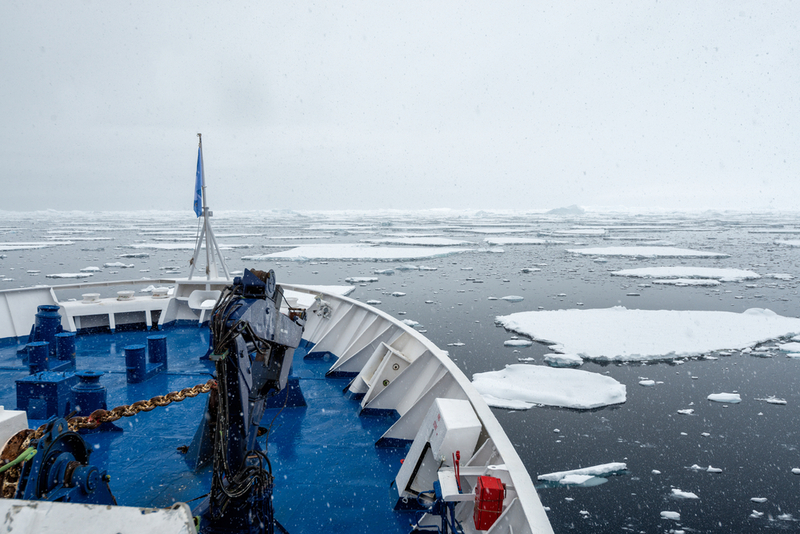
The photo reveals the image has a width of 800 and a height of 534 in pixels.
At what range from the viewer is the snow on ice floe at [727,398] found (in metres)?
7.70

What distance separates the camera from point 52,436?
216 centimetres

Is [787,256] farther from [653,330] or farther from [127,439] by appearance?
[127,439]

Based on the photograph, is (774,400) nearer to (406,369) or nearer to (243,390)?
(406,369)

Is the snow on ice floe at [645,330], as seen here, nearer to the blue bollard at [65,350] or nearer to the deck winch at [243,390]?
the deck winch at [243,390]

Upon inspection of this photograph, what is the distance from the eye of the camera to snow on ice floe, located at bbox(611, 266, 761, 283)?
19.2 m

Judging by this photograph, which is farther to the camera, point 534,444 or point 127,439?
point 534,444

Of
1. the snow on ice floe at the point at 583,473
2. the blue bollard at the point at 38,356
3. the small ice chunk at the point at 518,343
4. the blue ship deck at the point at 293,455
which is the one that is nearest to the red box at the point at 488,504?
the blue ship deck at the point at 293,455

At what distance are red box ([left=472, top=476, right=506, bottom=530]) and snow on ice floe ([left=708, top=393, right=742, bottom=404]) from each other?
→ 7070 millimetres

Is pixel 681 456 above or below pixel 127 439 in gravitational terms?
below

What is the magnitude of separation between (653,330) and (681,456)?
571cm

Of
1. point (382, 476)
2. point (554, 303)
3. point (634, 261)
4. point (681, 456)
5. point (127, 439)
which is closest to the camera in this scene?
point (382, 476)

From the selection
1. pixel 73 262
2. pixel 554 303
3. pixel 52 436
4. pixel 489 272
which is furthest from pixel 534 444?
pixel 73 262

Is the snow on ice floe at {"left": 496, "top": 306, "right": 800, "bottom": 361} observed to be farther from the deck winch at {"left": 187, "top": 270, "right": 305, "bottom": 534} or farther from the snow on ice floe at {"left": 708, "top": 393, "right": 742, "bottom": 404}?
the deck winch at {"left": 187, "top": 270, "right": 305, "bottom": 534}

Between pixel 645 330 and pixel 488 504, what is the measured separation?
1035 cm
